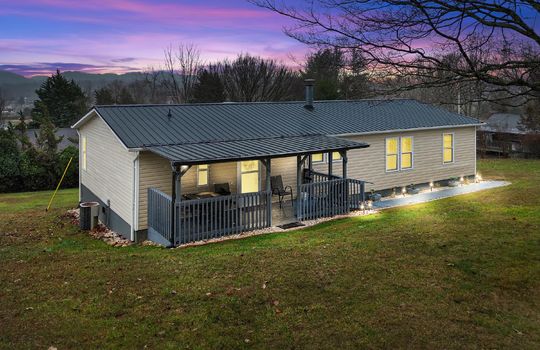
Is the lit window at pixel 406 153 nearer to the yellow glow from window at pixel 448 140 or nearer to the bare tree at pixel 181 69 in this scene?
the yellow glow from window at pixel 448 140

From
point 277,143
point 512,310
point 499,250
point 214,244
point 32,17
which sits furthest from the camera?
point 32,17

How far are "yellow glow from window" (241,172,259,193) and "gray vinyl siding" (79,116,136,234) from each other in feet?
12.4

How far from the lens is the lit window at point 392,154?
1792cm

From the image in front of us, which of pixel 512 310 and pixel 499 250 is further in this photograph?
pixel 499 250

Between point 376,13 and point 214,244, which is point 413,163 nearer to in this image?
point 214,244

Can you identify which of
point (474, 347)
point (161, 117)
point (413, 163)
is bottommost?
point (474, 347)

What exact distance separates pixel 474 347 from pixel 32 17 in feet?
108

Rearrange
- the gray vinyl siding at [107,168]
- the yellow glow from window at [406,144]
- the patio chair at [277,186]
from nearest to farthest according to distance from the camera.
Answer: the gray vinyl siding at [107,168], the patio chair at [277,186], the yellow glow from window at [406,144]

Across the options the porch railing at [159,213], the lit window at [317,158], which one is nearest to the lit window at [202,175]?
the porch railing at [159,213]

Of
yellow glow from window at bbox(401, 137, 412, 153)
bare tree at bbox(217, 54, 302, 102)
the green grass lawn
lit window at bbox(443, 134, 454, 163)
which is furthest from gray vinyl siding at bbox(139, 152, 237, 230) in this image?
bare tree at bbox(217, 54, 302, 102)

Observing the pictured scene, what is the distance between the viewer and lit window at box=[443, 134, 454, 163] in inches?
779

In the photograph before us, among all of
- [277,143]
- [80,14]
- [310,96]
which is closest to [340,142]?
[277,143]

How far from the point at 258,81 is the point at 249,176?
38.6m

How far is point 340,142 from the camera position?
1437 cm
